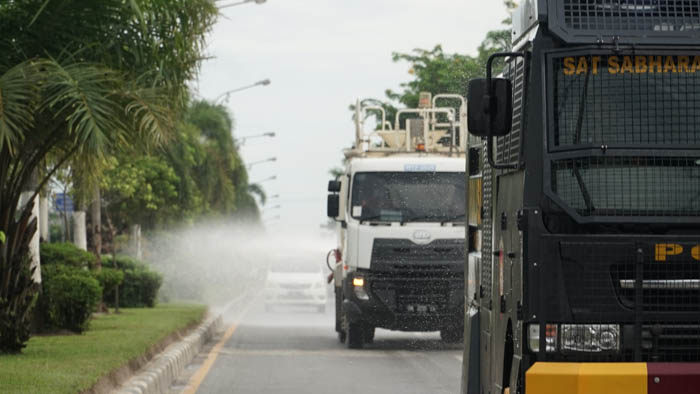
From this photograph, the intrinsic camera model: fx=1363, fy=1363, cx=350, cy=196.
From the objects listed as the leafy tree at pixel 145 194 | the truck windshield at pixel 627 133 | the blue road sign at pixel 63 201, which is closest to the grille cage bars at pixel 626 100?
the truck windshield at pixel 627 133

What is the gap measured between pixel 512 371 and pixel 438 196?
44.3ft

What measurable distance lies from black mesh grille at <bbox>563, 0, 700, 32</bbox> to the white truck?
12495 mm

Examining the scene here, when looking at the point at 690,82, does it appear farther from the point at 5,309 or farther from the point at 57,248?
the point at 57,248

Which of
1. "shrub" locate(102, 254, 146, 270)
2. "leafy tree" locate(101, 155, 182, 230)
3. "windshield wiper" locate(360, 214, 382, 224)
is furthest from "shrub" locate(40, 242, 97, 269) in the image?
"leafy tree" locate(101, 155, 182, 230)

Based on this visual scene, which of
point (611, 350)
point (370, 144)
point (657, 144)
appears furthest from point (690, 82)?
point (370, 144)

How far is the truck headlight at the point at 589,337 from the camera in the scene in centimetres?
766

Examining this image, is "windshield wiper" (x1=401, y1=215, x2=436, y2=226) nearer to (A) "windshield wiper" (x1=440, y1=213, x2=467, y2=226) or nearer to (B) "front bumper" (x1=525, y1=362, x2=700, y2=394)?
(A) "windshield wiper" (x1=440, y1=213, x2=467, y2=226)

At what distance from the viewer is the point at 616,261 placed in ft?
25.2

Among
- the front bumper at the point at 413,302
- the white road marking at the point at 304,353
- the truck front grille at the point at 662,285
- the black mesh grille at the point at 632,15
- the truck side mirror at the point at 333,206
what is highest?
the black mesh grille at the point at 632,15

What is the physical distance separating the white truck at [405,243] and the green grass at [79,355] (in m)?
3.23

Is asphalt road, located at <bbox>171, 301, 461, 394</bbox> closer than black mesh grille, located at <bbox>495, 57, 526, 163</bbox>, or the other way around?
black mesh grille, located at <bbox>495, 57, 526, 163</bbox>

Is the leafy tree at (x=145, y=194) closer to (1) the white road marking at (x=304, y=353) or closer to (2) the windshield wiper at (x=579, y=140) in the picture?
(1) the white road marking at (x=304, y=353)

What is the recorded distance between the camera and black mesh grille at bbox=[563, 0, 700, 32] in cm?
816

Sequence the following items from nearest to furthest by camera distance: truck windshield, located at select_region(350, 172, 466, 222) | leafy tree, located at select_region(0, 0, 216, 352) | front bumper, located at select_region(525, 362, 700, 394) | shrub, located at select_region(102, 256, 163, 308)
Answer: front bumper, located at select_region(525, 362, 700, 394) → leafy tree, located at select_region(0, 0, 216, 352) → truck windshield, located at select_region(350, 172, 466, 222) → shrub, located at select_region(102, 256, 163, 308)
